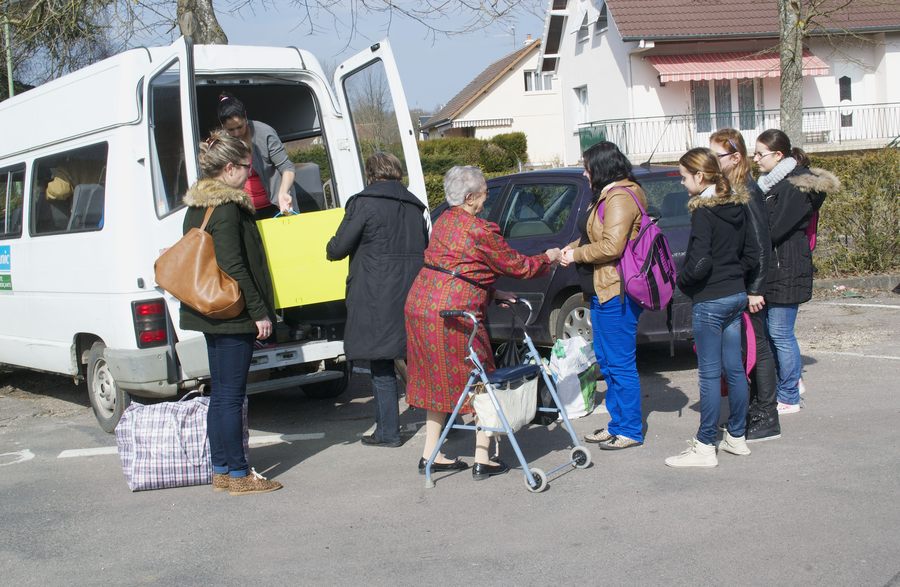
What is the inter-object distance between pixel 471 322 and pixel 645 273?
1.11 meters

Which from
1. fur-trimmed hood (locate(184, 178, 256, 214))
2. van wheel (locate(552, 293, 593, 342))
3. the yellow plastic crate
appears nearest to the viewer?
fur-trimmed hood (locate(184, 178, 256, 214))

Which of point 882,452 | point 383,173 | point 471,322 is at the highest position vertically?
point 383,173

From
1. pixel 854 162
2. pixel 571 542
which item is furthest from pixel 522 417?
pixel 854 162

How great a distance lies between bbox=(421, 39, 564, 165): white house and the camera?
4891 cm

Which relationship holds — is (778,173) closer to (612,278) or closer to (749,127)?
(612,278)

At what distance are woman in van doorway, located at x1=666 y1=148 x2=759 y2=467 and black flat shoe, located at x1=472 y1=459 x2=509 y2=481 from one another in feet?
3.19

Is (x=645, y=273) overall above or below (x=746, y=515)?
above

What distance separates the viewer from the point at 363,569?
171 inches

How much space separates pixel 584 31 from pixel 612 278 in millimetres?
29581

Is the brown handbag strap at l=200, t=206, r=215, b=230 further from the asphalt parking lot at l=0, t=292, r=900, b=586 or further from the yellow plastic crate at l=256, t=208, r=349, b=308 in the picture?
the asphalt parking lot at l=0, t=292, r=900, b=586

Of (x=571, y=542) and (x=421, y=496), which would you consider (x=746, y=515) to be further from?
(x=421, y=496)

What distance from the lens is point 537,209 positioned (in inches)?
330

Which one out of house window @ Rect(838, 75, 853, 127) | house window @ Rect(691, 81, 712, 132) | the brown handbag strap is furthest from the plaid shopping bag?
house window @ Rect(838, 75, 853, 127)

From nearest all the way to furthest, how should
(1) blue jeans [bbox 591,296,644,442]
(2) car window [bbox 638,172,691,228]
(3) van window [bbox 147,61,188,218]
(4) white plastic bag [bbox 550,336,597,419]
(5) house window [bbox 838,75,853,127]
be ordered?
(1) blue jeans [bbox 591,296,644,442]
(3) van window [bbox 147,61,188,218]
(4) white plastic bag [bbox 550,336,597,419]
(2) car window [bbox 638,172,691,228]
(5) house window [bbox 838,75,853,127]
